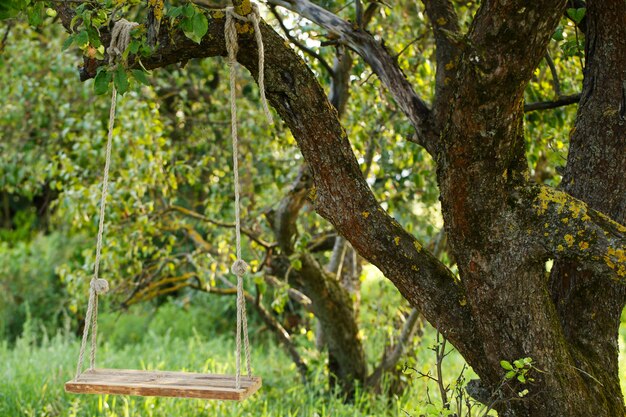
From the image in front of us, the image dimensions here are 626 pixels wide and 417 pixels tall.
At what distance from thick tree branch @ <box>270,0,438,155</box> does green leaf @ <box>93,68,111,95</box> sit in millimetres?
1011

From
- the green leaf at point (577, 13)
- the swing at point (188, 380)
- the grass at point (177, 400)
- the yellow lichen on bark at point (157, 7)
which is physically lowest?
the grass at point (177, 400)

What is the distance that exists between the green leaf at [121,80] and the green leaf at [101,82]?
1.0 inches

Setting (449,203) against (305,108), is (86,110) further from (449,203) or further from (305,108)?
(449,203)

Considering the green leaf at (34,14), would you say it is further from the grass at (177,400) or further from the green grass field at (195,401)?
the grass at (177,400)

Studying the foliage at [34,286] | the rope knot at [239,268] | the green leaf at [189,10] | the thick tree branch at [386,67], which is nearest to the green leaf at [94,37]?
the green leaf at [189,10]

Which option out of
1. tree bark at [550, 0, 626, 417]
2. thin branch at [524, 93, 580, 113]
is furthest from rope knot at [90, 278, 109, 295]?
thin branch at [524, 93, 580, 113]

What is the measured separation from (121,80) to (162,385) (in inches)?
35.5

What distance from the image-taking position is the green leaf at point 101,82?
1.99 meters

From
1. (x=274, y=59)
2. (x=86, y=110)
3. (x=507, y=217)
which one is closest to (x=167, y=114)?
(x=86, y=110)

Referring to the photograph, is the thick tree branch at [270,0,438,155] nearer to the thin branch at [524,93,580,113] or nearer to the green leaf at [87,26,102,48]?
the thin branch at [524,93,580,113]

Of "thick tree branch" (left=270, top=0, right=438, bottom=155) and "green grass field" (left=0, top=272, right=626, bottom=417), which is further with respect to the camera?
"green grass field" (left=0, top=272, right=626, bottom=417)

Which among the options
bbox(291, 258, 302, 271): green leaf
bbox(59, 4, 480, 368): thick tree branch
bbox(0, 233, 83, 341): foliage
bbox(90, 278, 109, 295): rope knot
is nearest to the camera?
bbox(59, 4, 480, 368): thick tree branch

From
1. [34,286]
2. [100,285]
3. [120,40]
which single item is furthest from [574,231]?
[34,286]

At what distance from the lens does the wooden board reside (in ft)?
6.86
